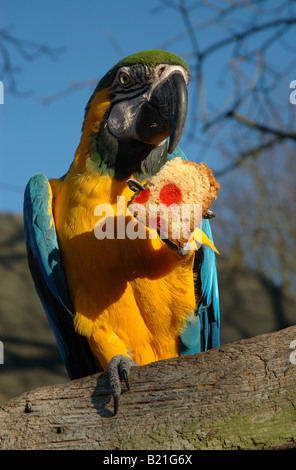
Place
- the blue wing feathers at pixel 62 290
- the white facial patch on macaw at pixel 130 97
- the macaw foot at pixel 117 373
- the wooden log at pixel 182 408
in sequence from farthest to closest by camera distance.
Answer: the blue wing feathers at pixel 62 290 < the white facial patch on macaw at pixel 130 97 < the macaw foot at pixel 117 373 < the wooden log at pixel 182 408

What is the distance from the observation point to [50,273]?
2844mm

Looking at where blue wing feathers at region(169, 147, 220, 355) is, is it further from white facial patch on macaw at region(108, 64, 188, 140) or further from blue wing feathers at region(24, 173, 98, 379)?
blue wing feathers at region(24, 173, 98, 379)

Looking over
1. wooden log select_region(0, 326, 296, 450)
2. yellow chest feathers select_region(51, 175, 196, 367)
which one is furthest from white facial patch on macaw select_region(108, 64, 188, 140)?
wooden log select_region(0, 326, 296, 450)

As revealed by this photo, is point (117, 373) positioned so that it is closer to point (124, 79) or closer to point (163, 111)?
point (163, 111)

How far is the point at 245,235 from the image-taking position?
31.4 feet

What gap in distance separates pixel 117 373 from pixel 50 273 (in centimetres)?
Answer: 91

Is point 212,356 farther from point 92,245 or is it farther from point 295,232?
point 295,232

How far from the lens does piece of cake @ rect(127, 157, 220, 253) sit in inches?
89.4

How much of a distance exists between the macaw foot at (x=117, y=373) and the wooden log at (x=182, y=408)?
3cm

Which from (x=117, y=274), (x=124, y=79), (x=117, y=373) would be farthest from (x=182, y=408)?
(x=124, y=79)

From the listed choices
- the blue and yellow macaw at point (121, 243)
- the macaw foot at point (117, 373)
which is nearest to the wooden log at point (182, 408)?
the macaw foot at point (117, 373)

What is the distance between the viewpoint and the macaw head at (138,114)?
2.66 metres

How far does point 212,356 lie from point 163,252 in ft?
2.42

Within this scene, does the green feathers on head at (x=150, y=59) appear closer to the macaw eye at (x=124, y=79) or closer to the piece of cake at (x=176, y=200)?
the macaw eye at (x=124, y=79)
